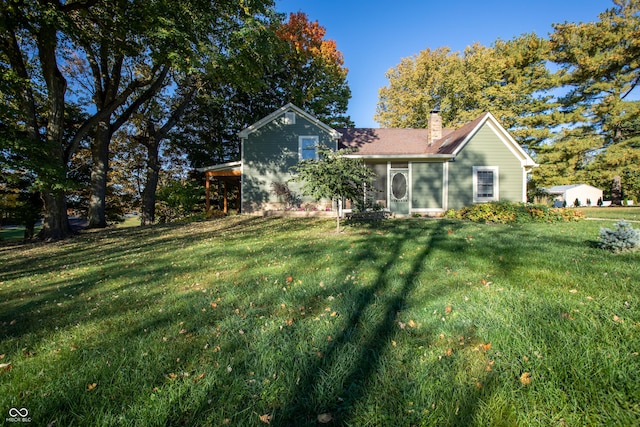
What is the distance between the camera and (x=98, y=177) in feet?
44.8

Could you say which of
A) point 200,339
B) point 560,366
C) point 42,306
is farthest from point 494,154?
point 42,306

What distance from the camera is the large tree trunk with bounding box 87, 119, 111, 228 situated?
13661 mm

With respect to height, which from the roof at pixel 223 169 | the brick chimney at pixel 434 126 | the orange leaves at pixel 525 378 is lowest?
the orange leaves at pixel 525 378

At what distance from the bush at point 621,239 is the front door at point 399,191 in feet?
30.4

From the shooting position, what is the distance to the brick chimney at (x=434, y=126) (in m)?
16.4

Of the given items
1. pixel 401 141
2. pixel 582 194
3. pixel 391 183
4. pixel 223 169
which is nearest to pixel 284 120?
pixel 223 169

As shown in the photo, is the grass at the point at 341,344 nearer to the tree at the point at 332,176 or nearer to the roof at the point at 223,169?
the tree at the point at 332,176

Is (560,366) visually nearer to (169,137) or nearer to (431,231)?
(431,231)

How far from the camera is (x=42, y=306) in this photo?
403 centimetres

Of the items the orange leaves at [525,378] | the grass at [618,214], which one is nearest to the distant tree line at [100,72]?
the orange leaves at [525,378]

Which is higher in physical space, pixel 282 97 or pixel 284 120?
pixel 282 97

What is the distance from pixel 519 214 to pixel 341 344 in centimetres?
1142

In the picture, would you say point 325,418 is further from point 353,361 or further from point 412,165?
point 412,165

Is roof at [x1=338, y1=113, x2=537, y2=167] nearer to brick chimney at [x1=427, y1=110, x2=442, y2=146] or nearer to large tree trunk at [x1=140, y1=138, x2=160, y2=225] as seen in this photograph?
brick chimney at [x1=427, y1=110, x2=442, y2=146]
